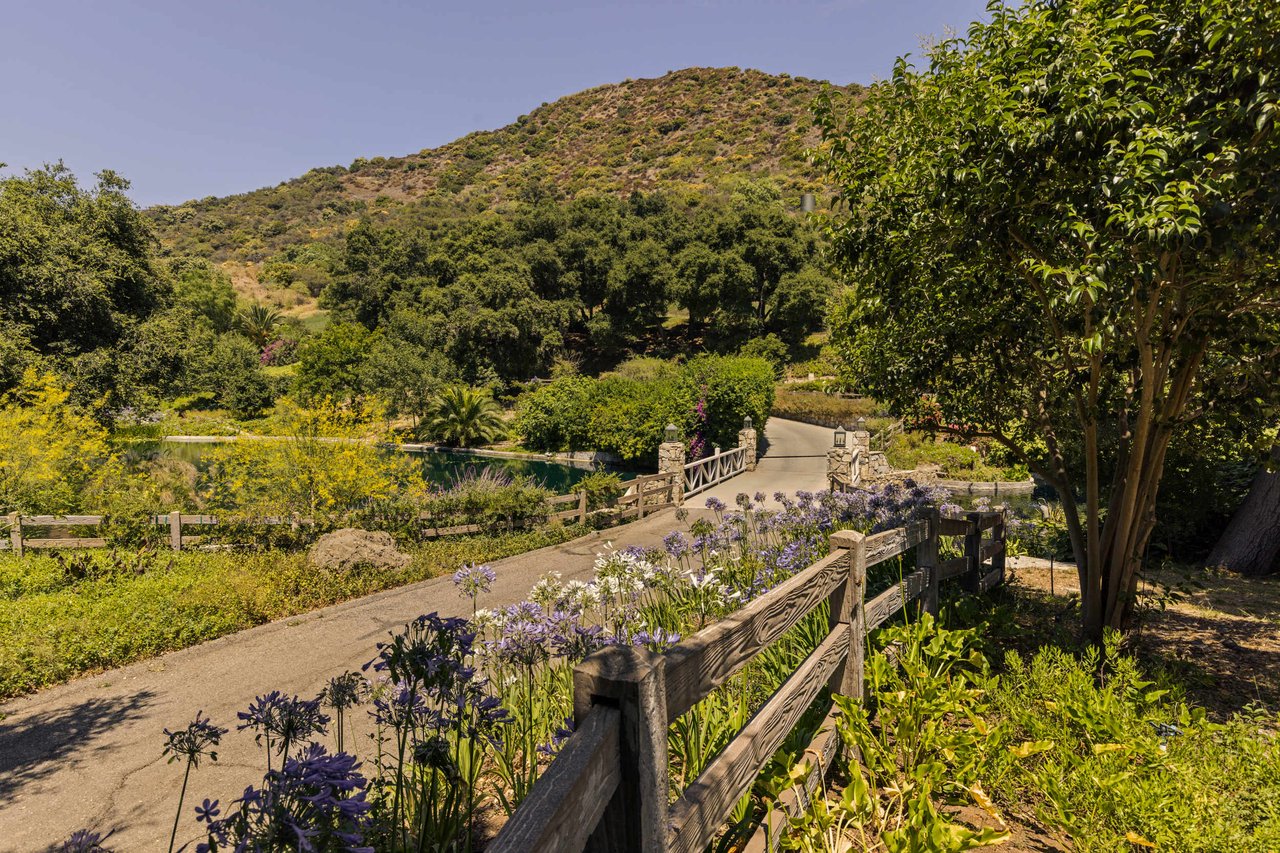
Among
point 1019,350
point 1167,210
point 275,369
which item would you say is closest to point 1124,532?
point 1019,350

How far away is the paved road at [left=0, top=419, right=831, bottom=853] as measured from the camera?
4152 mm

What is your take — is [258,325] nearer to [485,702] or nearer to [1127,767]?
[485,702]

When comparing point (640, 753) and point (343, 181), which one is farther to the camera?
point (343, 181)

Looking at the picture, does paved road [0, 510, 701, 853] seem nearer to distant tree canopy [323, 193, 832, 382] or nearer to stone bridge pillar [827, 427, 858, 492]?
stone bridge pillar [827, 427, 858, 492]

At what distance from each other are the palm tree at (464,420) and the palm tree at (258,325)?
96.6 feet

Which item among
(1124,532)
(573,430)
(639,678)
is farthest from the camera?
(573,430)

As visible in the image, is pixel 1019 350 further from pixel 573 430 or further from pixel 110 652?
pixel 573 430

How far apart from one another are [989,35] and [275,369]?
162ft

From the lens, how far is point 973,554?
521 cm

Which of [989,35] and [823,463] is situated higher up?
[989,35]

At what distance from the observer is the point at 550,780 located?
117cm

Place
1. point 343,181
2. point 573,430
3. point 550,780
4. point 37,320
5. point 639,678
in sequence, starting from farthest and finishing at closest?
point 343,181 → point 573,430 → point 37,320 → point 639,678 → point 550,780

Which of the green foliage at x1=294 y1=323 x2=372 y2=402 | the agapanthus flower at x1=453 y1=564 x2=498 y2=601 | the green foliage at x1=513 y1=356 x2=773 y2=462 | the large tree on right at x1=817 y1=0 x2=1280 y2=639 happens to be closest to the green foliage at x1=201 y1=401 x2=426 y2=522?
the agapanthus flower at x1=453 y1=564 x2=498 y2=601

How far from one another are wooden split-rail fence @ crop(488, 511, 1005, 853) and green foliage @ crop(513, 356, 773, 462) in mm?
19575
